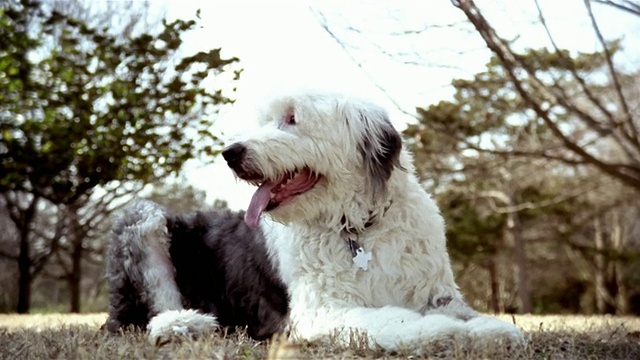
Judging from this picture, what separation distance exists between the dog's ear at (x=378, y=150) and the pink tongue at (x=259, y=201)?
535 mm

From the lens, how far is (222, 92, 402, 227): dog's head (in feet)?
12.1

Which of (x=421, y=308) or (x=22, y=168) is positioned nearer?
(x=421, y=308)

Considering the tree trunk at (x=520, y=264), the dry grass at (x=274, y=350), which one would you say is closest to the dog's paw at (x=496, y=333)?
the dry grass at (x=274, y=350)

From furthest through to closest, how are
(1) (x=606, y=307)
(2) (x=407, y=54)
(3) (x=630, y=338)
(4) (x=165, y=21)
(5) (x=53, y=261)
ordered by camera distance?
(1) (x=606, y=307)
(5) (x=53, y=261)
(4) (x=165, y=21)
(2) (x=407, y=54)
(3) (x=630, y=338)

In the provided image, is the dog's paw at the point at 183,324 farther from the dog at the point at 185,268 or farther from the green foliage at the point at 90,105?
the green foliage at the point at 90,105

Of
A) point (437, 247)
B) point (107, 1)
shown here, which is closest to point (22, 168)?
point (107, 1)

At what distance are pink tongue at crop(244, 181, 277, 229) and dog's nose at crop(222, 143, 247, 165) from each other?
0.24m

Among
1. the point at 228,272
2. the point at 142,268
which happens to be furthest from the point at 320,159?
the point at 142,268

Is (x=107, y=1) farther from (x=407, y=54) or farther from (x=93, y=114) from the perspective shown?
(x=407, y=54)

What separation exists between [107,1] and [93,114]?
1.79 metres

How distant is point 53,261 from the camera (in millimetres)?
18172

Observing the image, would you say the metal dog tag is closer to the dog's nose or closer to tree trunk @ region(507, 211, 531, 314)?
the dog's nose

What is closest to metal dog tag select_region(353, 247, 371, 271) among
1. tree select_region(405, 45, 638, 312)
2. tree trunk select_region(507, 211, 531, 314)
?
tree select_region(405, 45, 638, 312)

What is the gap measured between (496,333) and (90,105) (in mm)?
8774
